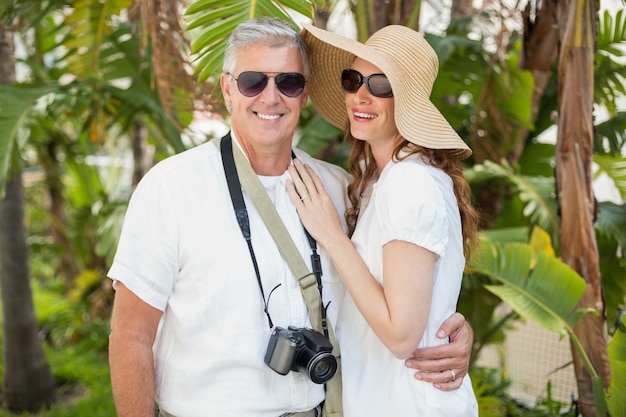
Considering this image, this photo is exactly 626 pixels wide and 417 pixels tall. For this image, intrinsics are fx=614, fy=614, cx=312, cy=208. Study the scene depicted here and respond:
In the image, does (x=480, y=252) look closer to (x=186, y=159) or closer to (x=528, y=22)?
(x=528, y=22)

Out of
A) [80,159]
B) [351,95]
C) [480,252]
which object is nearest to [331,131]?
[480,252]

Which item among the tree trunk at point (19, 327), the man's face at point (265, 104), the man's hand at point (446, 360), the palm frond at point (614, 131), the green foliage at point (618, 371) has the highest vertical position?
the man's face at point (265, 104)

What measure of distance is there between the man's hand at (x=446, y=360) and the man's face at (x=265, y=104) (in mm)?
787

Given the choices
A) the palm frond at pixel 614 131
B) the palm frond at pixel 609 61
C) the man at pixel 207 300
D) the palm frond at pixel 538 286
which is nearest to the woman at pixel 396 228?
the man at pixel 207 300

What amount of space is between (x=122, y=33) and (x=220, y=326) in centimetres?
297

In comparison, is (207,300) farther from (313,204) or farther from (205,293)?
(313,204)

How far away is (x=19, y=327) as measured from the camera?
14.5 feet

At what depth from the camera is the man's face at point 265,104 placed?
75.2 inches

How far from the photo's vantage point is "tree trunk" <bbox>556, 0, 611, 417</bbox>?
2.81m

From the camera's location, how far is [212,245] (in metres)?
1.79

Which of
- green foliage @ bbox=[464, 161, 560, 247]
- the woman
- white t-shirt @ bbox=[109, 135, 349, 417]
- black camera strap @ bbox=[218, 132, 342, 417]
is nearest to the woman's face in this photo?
the woman

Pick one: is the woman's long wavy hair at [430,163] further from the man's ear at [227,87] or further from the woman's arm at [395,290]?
the man's ear at [227,87]

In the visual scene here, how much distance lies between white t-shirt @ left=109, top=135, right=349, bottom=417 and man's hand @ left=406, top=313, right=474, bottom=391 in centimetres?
35

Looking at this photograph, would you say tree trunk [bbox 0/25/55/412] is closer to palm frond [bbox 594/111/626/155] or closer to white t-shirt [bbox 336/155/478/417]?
white t-shirt [bbox 336/155/478/417]
